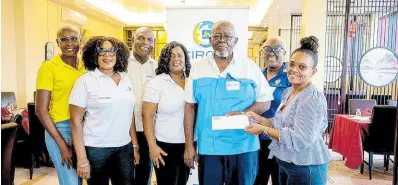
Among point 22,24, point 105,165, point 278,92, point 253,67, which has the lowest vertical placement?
point 105,165

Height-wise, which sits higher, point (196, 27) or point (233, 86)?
point (196, 27)

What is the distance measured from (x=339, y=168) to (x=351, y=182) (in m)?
0.62

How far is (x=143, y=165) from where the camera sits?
2.40m

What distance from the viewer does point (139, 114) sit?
2375mm

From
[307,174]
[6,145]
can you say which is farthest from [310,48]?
[6,145]

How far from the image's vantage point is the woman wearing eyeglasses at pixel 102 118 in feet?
5.80

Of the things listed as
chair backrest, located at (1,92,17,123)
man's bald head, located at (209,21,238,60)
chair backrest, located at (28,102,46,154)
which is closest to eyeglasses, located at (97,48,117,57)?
man's bald head, located at (209,21,238,60)

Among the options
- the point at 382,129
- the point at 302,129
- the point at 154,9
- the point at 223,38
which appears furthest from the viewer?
the point at 154,9

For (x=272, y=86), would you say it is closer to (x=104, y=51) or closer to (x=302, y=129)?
(x=302, y=129)

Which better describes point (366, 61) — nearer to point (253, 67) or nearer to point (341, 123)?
point (341, 123)

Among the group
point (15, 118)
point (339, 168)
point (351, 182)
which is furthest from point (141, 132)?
point (339, 168)

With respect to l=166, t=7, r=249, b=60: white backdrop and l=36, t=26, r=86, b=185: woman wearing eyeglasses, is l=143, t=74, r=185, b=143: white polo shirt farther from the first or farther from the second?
l=166, t=7, r=249, b=60: white backdrop

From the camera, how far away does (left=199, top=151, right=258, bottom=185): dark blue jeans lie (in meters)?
1.87

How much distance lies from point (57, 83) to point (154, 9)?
7944 millimetres
